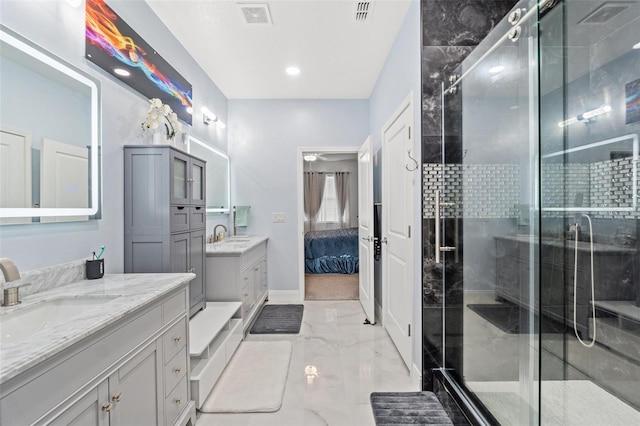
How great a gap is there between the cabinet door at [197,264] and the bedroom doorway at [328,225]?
1.81m

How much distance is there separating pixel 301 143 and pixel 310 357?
9.33 feet

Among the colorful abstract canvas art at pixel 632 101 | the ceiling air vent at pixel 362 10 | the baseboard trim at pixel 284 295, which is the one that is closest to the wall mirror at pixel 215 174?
the baseboard trim at pixel 284 295

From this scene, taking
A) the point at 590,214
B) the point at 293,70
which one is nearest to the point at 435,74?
the point at 590,214

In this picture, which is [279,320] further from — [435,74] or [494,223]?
[435,74]

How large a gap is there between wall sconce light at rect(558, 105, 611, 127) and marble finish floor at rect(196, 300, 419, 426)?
2027 millimetres

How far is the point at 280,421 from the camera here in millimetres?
1797

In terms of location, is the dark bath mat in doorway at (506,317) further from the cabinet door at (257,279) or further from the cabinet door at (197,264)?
the cabinet door at (257,279)

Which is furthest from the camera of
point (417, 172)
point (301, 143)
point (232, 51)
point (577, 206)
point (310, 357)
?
point (301, 143)

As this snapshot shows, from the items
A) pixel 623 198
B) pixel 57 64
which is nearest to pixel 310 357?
pixel 623 198

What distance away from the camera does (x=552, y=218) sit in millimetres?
1729

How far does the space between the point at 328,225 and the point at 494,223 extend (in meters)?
6.34

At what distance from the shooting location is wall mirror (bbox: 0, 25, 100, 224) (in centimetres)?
121

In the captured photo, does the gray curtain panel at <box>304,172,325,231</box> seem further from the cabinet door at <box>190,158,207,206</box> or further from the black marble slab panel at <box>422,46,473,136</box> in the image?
the black marble slab panel at <box>422,46,473,136</box>

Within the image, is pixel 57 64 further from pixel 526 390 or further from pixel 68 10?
pixel 526 390
